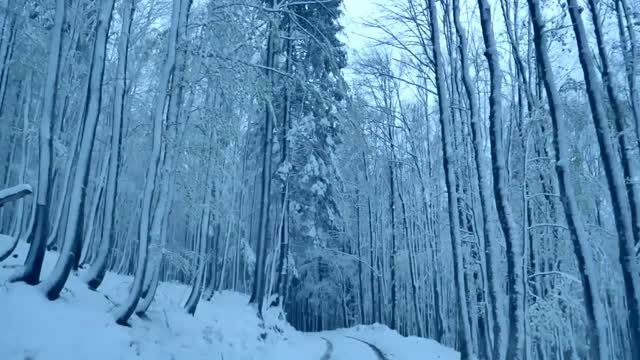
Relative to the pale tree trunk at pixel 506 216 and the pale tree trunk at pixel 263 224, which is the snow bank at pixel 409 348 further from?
Result: the pale tree trunk at pixel 506 216

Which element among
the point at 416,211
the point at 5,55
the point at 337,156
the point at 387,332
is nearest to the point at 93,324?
the point at 5,55

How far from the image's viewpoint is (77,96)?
52.7ft

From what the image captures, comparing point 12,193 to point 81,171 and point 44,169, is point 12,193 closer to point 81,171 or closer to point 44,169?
point 44,169

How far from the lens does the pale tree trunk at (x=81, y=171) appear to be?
6.07 meters

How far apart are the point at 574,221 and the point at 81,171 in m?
7.65

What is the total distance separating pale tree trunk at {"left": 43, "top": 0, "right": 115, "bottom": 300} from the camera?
607 cm

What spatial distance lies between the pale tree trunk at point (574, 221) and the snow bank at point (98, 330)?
6547 millimetres

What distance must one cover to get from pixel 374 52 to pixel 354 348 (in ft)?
37.8

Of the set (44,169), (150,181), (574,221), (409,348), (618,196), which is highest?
(150,181)

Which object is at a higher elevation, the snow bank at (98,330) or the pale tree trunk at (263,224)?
the pale tree trunk at (263,224)

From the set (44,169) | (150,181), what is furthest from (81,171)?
(150,181)

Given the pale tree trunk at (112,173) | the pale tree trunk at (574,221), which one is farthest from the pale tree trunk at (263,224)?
the pale tree trunk at (574,221)

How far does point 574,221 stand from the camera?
7.42 meters

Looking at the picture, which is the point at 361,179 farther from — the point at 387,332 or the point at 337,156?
the point at 387,332
